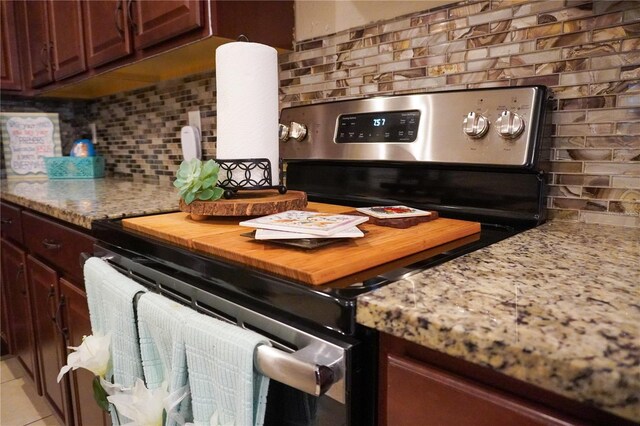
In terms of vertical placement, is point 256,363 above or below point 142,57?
below

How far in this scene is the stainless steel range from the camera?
49 centimetres

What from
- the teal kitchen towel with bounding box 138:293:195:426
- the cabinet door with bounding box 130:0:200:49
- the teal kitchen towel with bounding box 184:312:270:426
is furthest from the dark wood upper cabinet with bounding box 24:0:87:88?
the teal kitchen towel with bounding box 184:312:270:426

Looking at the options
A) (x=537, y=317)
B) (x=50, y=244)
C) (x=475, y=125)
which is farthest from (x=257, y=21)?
(x=537, y=317)

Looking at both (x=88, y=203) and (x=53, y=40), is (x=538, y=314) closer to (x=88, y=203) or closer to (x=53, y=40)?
(x=88, y=203)

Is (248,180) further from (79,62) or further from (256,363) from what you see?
(79,62)

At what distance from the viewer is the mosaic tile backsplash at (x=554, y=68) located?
32.9 inches

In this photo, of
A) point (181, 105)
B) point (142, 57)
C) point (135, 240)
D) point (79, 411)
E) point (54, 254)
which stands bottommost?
point (79, 411)

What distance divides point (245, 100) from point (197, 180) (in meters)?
0.21

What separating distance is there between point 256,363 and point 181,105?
1.66m

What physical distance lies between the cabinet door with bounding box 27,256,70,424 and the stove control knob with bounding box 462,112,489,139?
1243 millimetres

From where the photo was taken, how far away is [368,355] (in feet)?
1.63

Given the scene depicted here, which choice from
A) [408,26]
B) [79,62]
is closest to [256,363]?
[408,26]

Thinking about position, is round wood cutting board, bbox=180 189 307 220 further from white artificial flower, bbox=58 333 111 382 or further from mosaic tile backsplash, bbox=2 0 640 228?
mosaic tile backsplash, bbox=2 0 640 228

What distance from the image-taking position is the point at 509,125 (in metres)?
0.85
